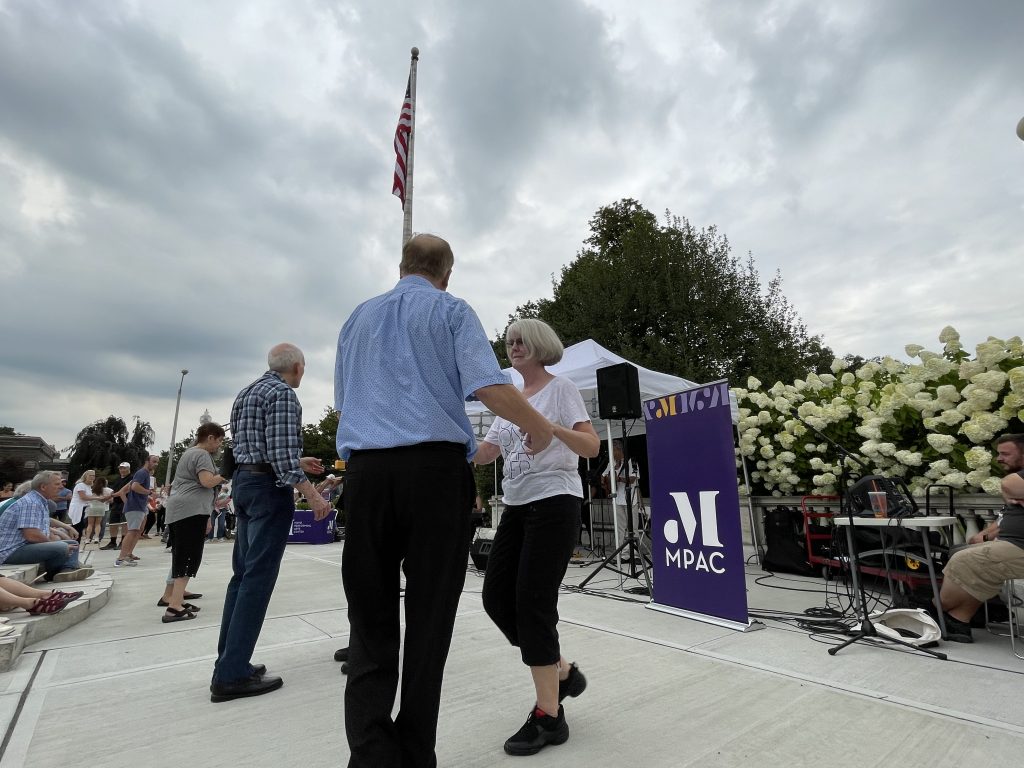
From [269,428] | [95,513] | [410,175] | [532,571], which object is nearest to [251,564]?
[269,428]

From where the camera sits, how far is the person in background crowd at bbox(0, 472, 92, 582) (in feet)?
17.3

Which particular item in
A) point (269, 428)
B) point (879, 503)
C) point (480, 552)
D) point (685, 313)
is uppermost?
point (685, 313)

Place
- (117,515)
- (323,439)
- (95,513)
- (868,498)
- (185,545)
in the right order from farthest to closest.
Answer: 1. (323,439)
2. (117,515)
3. (95,513)
4. (868,498)
5. (185,545)

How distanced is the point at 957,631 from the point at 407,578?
157 inches

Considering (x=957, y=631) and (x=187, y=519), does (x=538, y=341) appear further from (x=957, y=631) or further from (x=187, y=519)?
(x=187, y=519)

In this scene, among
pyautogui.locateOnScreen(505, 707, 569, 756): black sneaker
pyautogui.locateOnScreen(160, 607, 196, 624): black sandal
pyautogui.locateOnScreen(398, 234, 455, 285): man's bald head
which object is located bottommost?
pyautogui.locateOnScreen(160, 607, 196, 624): black sandal

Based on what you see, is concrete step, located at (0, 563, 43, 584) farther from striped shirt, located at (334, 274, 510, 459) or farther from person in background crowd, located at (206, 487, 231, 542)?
person in background crowd, located at (206, 487, 231, 542)

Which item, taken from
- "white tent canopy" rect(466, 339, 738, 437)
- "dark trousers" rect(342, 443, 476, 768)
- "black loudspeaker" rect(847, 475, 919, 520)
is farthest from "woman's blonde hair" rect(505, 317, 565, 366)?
"white tent canopy" rect(466, 339, 738, 437)

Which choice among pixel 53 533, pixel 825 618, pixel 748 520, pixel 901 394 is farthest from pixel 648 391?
pixel 53 533

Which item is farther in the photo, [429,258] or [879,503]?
[879,503]

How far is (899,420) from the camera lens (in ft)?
17.9

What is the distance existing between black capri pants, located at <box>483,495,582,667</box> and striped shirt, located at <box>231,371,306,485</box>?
3.85 ft

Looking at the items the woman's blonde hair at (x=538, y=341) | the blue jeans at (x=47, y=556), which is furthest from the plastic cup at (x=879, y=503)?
the blue jeans at (x=47, y=556)

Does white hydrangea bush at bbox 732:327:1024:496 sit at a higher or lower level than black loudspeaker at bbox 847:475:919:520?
higher
